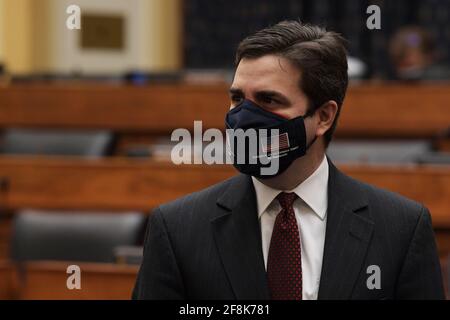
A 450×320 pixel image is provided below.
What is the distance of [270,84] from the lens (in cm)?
80

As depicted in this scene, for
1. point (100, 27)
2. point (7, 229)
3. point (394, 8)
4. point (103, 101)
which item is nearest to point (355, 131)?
point (103, 101)

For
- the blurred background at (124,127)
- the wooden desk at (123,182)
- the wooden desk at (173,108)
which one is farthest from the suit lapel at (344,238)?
the wooden desk at (173,108)

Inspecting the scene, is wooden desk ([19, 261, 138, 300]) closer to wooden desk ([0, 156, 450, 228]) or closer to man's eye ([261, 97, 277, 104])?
wooden desk ([0, 156, 450, 228])

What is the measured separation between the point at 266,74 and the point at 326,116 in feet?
0.28

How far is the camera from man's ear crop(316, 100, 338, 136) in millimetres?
852

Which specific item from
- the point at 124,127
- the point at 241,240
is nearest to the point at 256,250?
the point at 241,240

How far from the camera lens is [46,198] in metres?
2.37

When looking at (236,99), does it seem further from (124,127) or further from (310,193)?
(124,127)

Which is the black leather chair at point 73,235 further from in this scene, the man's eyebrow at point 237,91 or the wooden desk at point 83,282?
the man's eyebrow at point 237,91

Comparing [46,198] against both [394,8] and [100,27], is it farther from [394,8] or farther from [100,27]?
[394,8]

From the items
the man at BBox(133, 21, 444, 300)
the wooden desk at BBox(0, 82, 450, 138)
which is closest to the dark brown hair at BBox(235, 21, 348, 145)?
the man at BBox(133, 21, 444, 300)

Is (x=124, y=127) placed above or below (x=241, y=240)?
below

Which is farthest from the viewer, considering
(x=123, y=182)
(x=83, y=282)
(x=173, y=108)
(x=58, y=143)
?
(x=173, y=108)

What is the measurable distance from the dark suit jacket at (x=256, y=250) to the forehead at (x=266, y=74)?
0.34 feet
